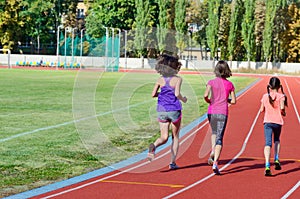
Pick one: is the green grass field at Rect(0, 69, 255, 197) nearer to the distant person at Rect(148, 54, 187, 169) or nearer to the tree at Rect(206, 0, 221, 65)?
the distant person at Rect(148, 54, 187, 169)

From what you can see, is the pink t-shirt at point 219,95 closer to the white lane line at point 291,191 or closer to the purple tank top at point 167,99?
the purple tank top at point 167,99

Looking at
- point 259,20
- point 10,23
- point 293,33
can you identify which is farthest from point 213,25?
point 10,23

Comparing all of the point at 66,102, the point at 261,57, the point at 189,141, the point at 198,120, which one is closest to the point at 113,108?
the point at 66,102

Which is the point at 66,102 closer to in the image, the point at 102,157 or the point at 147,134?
the point at 147,134

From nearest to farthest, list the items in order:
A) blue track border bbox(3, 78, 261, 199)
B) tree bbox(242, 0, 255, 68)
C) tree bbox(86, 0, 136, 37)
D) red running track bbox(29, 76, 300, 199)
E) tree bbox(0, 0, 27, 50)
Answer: blue track border bbox(3, 78, 261, 199) → red running track bbox(29, 76, 300, 199) → tree bbox(242, 0, 255, 68) → tree bbox(0, 0, 27, 50) → tree bbox(86, 0, 136, 37)

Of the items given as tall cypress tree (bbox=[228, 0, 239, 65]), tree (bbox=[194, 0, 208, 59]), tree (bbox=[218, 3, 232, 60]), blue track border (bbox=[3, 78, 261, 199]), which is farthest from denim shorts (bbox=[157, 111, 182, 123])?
tree (bbox=[194, 0, 208, 59])

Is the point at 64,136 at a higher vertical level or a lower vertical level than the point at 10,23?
lower

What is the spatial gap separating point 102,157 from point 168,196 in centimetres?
311

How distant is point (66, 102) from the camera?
2206 centimetres

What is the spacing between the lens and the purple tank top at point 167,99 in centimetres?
880

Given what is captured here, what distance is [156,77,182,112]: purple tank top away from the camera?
347 inches

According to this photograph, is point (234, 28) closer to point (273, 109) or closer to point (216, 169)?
point (273, 109)

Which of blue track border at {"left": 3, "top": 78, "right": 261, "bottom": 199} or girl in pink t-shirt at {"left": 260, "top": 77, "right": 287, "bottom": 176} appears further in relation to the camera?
girl in pink t-shirt at {"left": 260, "top": 77, "right": 287, "bottom": 176}

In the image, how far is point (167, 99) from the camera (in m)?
8.86
